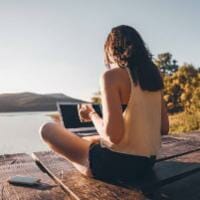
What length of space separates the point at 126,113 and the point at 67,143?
492 mm

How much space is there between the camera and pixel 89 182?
6.88ft

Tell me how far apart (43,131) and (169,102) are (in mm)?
25547

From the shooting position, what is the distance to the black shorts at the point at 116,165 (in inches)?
83.7

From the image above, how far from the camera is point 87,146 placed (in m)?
2.29

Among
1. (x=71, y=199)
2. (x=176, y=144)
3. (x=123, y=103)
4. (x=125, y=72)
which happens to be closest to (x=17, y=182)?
(x=71, y=199)

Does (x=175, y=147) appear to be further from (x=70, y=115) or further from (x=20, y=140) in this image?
(x=20, y=140)

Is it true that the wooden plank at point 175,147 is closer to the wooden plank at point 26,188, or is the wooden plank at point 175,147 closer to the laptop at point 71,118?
the laptop at point 71,118

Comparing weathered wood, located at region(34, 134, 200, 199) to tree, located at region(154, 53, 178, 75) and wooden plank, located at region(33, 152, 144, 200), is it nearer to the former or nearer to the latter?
wooden plank, located at region(33, 152, 144, 200)

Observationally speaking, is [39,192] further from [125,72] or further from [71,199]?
[125,72]

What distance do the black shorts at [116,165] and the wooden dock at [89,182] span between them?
0.22 ft

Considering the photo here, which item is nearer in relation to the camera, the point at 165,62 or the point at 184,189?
the point at 184,189

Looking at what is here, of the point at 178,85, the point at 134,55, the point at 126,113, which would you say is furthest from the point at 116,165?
the point at 178,85

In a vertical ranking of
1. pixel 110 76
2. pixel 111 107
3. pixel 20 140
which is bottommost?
pixel 20 140

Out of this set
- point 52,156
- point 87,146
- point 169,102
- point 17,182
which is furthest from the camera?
point 169,102
